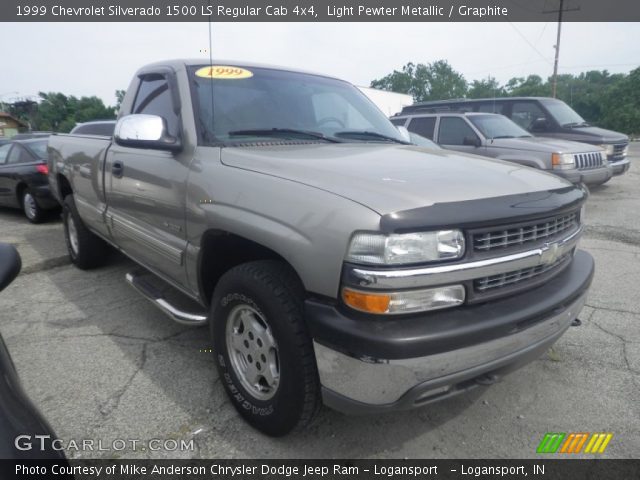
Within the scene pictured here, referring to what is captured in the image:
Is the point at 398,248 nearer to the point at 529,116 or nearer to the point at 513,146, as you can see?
the point at 513,146

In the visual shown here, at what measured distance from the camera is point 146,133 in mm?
2408

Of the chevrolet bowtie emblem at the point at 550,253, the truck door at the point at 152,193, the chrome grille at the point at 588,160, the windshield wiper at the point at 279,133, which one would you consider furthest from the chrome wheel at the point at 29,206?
the chrome grille at the point at 588,160

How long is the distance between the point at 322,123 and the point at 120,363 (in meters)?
2.07

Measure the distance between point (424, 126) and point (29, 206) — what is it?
24.6ft

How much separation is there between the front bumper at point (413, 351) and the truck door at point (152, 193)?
128 centimetres

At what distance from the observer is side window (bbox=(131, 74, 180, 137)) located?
2.88 metres

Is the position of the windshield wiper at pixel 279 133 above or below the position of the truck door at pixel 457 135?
above

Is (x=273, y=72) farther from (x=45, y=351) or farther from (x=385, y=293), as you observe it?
(x=45, y=351)

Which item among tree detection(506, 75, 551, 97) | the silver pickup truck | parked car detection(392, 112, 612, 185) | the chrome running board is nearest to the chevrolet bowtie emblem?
the silver pickup truck

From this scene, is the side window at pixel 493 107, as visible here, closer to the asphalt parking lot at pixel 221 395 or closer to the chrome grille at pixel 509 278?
the asphalt parking lot at pixel 221 395

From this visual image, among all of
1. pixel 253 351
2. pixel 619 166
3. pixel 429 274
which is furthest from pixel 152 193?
pixel 619 166

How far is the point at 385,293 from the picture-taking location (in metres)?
1.61

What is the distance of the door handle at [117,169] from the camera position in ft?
10.6

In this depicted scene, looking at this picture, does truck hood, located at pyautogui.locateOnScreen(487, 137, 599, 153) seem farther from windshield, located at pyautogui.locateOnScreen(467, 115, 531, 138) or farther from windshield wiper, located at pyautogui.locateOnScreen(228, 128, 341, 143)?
windshield wiper, located at pyautogui.locateOnScreen(228, 128, 341, 143)
